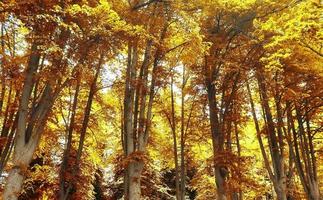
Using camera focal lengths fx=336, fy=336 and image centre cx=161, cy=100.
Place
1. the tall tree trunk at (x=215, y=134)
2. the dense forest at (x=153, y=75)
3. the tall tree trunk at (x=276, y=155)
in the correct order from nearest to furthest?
the dense forest at (x=153, y=75) → the tall tree trunk at (x=276, y=155) → the tall tree trunk at (x=215, y=134)

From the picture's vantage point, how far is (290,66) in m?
10.9

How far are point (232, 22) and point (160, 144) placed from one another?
7.85 meters

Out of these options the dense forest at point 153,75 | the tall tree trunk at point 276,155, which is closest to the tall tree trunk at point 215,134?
the dense forest at point 153,75

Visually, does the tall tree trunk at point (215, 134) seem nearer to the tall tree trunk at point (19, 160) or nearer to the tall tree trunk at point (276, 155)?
the tall tree trunk at point (276, 155)

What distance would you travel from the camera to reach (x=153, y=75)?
1148 cm

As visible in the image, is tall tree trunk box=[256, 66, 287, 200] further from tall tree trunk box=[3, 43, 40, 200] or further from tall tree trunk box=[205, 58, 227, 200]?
tall tree trunk box=[3, 43, 40, 200]

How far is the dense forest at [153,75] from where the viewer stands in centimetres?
764

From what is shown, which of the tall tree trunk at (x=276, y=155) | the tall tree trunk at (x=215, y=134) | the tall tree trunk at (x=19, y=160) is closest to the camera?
the tall tree trunk at (x=19, y=160)

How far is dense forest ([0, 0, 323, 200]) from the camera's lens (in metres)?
7.64

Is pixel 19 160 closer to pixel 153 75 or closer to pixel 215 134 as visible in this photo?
pixel 153 75

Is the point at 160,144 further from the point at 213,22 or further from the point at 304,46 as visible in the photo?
the point at 304,46

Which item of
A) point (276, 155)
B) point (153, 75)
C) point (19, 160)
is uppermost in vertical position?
point (153, 75)

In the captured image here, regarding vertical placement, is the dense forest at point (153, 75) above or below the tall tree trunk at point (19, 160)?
above

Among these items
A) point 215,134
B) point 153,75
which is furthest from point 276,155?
point 153,75
